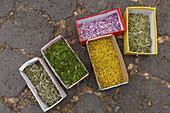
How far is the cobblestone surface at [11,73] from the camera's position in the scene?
256cm

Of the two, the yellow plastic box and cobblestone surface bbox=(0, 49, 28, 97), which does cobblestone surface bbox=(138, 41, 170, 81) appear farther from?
cobblestone surface bbox=(0, 49, 28, 97)

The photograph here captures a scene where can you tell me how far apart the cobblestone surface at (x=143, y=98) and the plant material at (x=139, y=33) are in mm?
676

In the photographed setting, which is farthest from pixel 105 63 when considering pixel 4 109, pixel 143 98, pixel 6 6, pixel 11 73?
pixel 6 6

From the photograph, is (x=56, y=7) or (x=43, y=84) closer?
(x=43, y=84)

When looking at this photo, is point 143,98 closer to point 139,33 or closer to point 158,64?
point 158,64

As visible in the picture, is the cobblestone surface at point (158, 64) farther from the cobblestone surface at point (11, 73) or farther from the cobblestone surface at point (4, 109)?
the cobblestone surface at point (4, 109)

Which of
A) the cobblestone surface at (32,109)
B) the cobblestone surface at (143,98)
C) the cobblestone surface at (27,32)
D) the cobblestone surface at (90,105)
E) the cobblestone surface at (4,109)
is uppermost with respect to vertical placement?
the cobblestone surface at (27,32)

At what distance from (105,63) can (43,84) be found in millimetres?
1201

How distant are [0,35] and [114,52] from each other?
2.38m

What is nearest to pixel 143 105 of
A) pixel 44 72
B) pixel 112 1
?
pixel 44 72

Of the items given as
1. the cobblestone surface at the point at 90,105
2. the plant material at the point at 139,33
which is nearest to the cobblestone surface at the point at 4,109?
the cobblestone surface at the point at 90,105

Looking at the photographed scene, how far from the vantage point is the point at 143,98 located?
254 cm

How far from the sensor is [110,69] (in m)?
2.33

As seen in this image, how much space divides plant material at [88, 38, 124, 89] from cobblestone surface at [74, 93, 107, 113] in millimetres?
385
